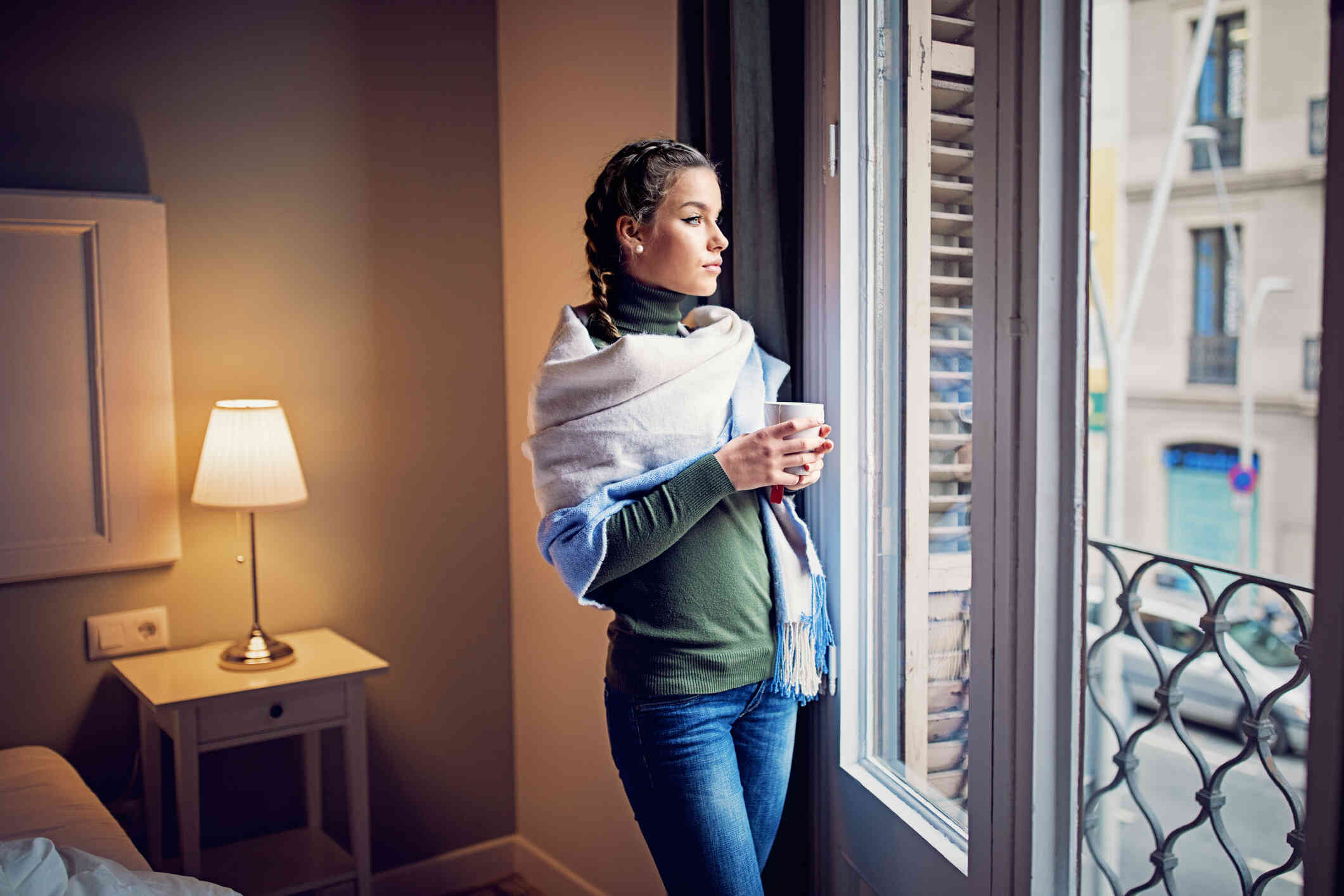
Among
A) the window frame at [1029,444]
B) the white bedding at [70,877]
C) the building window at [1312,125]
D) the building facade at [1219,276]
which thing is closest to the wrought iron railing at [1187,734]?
the window frame at [1029,444]

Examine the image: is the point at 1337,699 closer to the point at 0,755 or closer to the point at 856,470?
the point at 856,470

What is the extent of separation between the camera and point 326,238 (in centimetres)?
223

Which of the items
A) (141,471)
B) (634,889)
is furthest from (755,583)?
(141,471)

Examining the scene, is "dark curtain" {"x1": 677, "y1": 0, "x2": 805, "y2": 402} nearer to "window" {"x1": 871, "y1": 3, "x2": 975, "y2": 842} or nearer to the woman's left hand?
"window" {"x1": 871, "y1": 3, "x2": 975, "y2": 842}

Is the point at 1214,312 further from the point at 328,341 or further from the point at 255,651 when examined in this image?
the point at 255,651

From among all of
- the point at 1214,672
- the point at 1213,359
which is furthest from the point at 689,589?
the point at 1213,359

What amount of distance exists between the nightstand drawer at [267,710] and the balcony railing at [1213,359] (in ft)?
30.3

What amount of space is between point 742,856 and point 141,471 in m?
1.54

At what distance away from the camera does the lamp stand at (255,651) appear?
197 cm

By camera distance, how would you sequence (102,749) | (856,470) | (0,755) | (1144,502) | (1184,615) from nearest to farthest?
1. (856,470)
2. (0,755)
3. (102,749)
4. (1184,615)
5. (1144,502)

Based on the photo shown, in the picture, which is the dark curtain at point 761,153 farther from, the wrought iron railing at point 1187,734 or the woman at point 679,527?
the wrought iron railing at point 1187,734

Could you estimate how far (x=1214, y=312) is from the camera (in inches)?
363

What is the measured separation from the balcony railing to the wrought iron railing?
27.8 ft

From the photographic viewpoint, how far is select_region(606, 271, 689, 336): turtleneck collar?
1.37 metres
